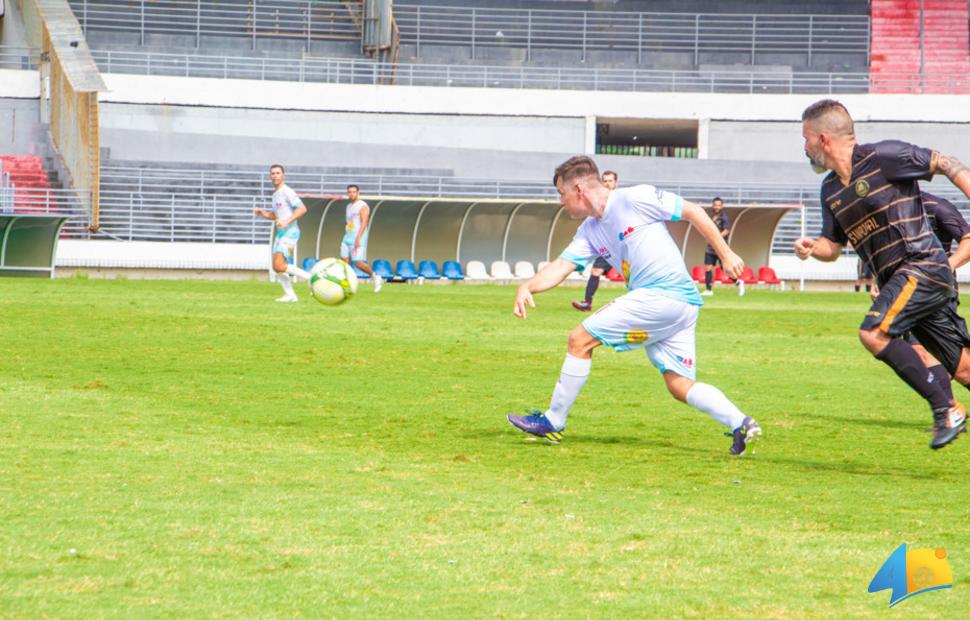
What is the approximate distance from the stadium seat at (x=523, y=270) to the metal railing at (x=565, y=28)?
13842 millimetres

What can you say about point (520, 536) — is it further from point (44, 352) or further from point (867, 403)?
point (44, 352)

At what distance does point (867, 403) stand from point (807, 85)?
3906 cm

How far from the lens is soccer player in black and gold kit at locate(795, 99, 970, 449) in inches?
275

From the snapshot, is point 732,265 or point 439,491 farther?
point 732,265

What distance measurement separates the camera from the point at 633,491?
633 centimetres

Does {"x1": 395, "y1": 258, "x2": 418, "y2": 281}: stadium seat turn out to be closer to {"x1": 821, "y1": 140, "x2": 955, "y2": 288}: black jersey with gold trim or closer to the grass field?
the grass field

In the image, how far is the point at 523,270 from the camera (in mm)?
38688

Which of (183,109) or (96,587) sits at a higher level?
(183,109)

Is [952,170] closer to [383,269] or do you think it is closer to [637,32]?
[383,269]

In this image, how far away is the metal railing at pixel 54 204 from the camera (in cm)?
3672

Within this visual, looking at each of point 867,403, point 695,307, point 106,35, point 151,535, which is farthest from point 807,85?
point 151,535

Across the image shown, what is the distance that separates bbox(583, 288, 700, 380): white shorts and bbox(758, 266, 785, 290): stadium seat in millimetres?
31341

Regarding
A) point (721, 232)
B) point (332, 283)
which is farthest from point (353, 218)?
point (332, 283)

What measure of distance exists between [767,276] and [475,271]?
27.2 ft
